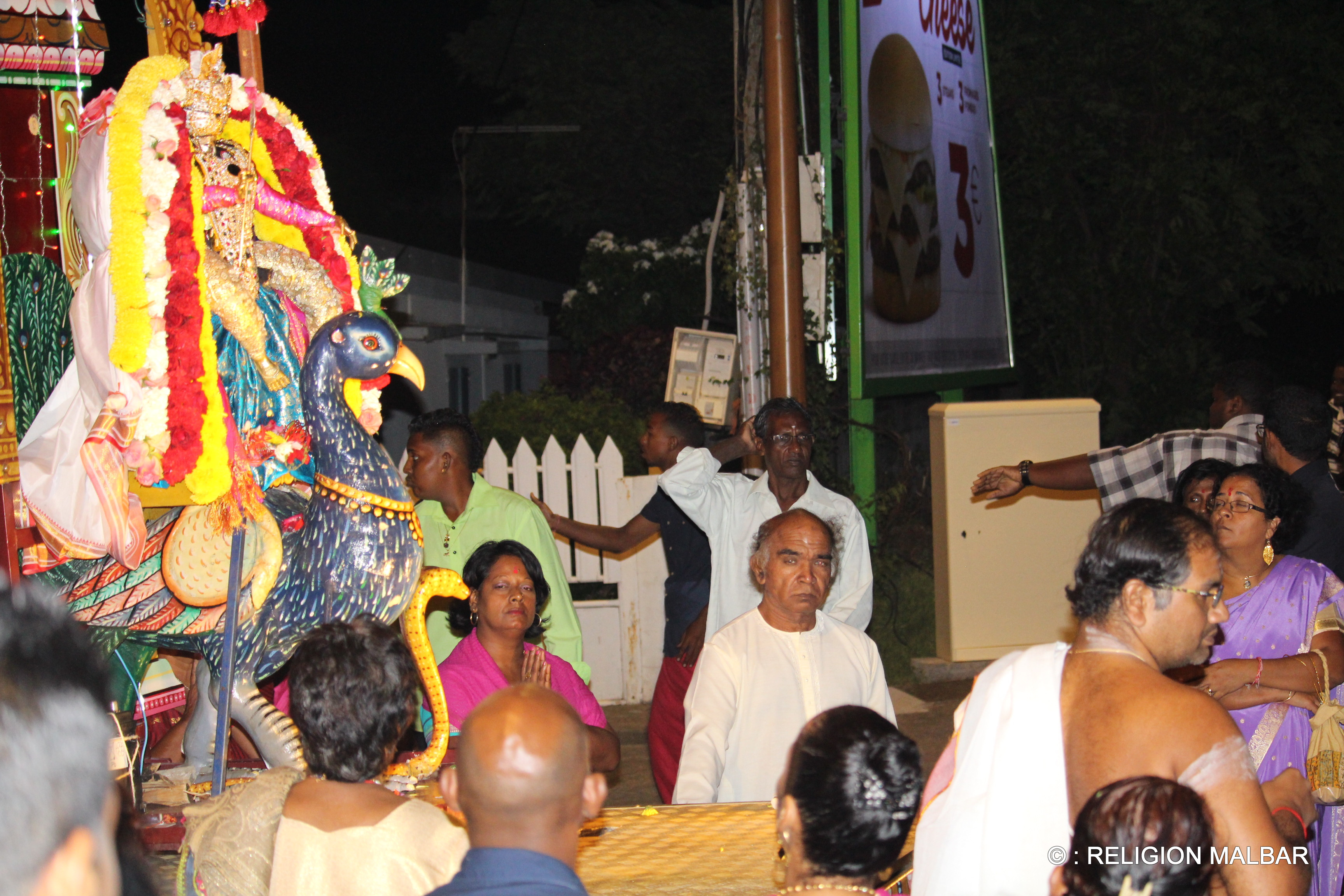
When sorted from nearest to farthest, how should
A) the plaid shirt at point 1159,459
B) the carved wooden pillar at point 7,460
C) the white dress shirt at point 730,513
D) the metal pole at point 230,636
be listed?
the carved wooden pillar at point 7,460 → the metal pole at point 230,636 → the white dress shirt at point 730,513 → the plaid shirt at point 1159,459

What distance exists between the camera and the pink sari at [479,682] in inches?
124

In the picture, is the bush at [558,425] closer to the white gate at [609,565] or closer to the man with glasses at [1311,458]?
the white gate at [609,565]

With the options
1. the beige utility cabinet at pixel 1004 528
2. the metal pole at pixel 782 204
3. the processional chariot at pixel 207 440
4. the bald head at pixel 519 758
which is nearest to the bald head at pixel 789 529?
the processional chariot at pixel 207 440

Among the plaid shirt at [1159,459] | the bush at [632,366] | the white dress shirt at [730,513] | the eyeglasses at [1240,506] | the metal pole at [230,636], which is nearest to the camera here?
the metal pole at [230,636]

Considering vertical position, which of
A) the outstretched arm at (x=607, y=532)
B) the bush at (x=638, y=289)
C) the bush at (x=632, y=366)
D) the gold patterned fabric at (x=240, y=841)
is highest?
the bush at (x=638, y=289)

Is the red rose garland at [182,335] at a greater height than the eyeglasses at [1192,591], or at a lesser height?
greater

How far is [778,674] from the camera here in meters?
2.92

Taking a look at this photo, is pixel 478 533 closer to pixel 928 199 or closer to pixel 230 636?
pixel 230 636

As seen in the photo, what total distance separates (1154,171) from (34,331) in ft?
38.7

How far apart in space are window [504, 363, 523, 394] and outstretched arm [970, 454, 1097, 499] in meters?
12.2

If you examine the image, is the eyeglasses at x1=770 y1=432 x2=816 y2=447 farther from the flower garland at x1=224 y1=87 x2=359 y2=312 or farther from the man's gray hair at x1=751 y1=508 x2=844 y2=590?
the flower garland at x1=224 y1=87 x2=359 y2=312

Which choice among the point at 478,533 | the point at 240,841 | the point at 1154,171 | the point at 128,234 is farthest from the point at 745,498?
the point at 1154,171

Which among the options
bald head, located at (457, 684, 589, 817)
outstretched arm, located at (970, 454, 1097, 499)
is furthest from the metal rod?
bald head, located at (457, 684, 589, 817)

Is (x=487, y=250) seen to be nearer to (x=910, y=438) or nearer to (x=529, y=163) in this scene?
(x=529, y=163)
